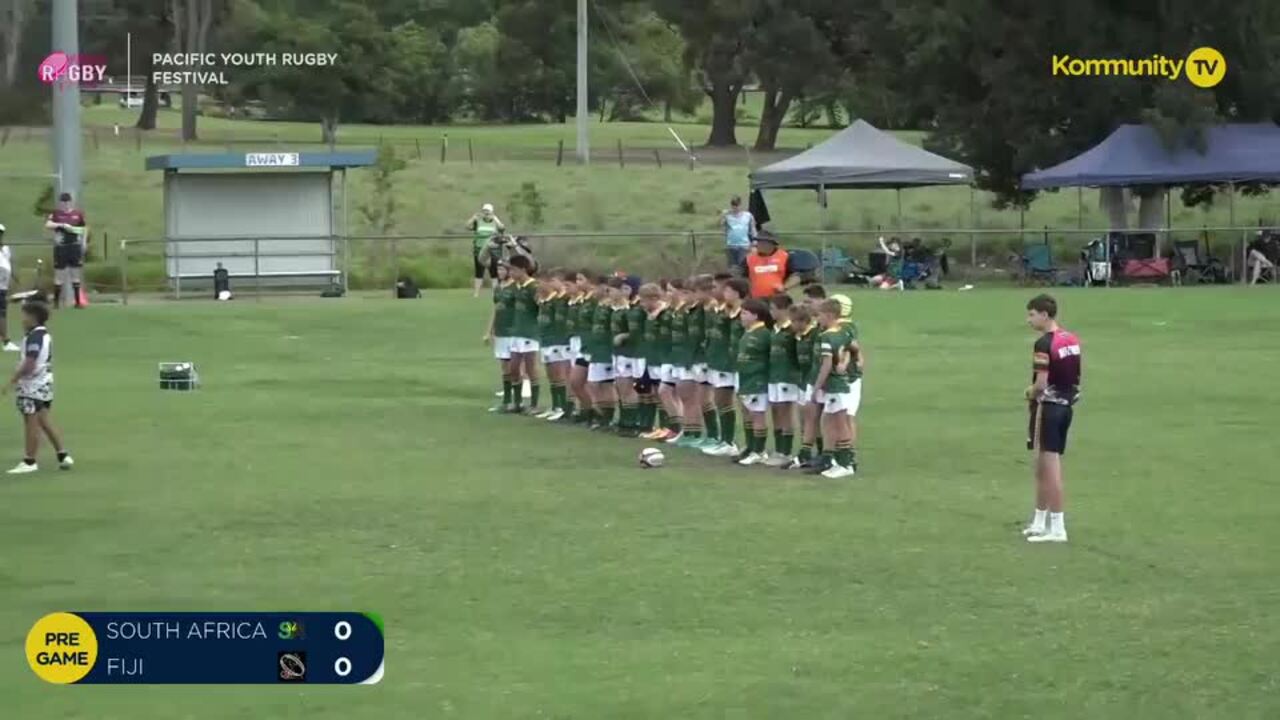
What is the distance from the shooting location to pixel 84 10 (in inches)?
2625

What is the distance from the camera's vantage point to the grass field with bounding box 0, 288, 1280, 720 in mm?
10914

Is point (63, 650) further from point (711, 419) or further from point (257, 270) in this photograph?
point (257, 270)

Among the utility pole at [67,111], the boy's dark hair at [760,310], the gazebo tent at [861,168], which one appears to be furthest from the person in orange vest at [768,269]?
the gazebo tent at [861,168]

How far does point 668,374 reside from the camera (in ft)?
69.4

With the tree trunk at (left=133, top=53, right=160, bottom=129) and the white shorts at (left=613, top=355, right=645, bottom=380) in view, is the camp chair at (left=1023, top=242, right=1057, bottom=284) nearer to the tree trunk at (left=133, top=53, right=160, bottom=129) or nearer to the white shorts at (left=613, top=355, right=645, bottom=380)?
the white shorts at (left=613, top=355, right=645, bottom=380)

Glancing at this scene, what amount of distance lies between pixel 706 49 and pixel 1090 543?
68.7m

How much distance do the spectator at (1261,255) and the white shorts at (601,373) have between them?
24958 mm

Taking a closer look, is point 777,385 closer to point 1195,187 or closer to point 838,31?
point 1195,187

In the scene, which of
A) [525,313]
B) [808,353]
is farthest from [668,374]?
[525,313]

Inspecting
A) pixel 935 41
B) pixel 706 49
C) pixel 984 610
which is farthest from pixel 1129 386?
pixel 706 49

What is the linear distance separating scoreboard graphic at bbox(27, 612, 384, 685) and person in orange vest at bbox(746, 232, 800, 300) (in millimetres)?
12619

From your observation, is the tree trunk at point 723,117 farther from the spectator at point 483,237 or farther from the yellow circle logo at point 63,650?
the yellow circle logo at point 63,650

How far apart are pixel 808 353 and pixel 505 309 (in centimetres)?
568

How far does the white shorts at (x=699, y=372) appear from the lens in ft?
67.8
